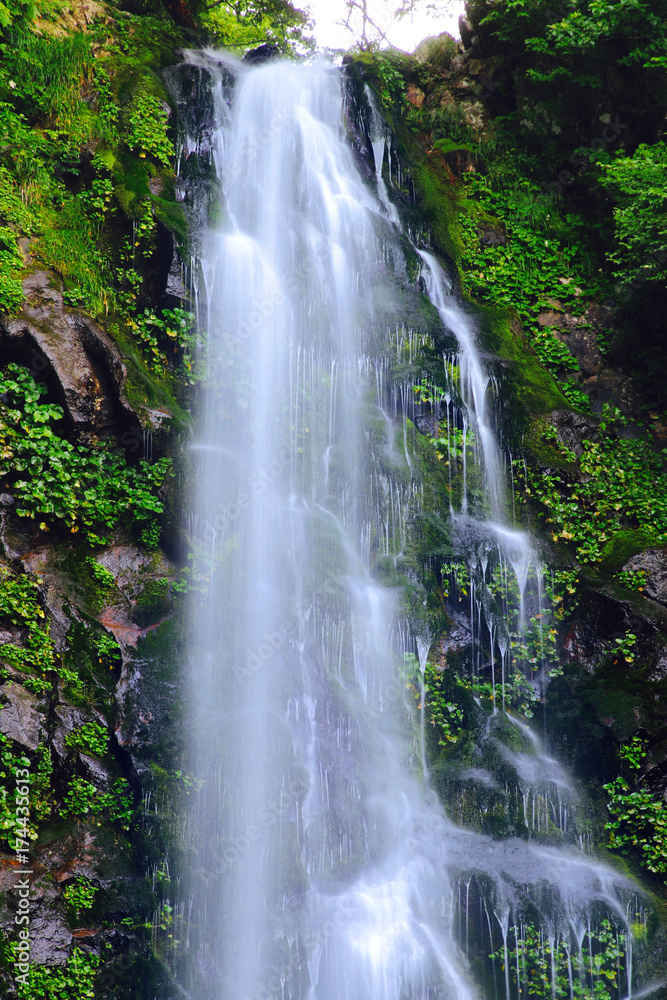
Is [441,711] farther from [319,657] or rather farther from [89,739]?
[89,739]

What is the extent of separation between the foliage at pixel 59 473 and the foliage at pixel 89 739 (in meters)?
1.99

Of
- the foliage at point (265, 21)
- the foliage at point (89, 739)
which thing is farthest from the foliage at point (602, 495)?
the foliage at point (265, 21)

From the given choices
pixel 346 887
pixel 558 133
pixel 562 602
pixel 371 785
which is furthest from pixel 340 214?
pixel 346 887

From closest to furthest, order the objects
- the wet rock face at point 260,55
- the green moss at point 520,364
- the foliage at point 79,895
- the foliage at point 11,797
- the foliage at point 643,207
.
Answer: the foliage at point 11,797 < the foliage at point 79,895 < the green moss at point 520,364 < the foliage at point 643,207 < the wet rock face at point 260,55

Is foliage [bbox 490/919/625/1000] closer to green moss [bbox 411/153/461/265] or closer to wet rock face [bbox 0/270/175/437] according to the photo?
wet rock face [bbox 0/270/175/437]

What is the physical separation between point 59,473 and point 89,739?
2.62 metres

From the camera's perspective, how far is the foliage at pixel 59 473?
7.16 meters

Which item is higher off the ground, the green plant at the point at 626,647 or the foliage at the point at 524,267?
the foliage at the point at 524,267

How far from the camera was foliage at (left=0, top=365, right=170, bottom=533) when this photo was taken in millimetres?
7160

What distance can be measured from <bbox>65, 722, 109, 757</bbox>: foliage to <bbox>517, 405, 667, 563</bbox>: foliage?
574cm

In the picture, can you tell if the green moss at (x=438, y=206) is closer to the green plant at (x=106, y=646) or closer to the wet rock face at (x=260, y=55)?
the wet rock face at (x=260, y=55)

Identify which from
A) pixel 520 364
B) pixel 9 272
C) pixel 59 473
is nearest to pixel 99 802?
pixel 59 473

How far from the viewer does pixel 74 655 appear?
6812 mm

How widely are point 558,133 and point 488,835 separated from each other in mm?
11485
